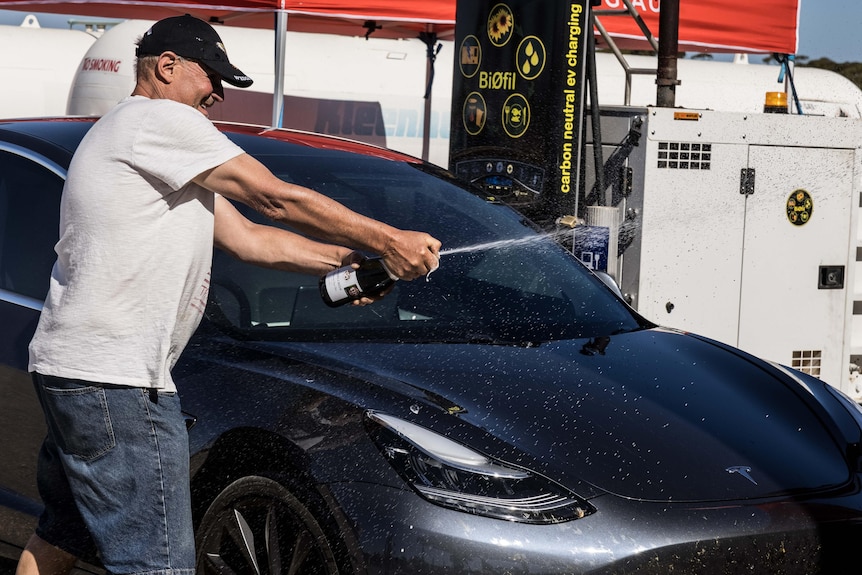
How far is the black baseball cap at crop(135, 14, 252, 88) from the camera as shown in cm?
276

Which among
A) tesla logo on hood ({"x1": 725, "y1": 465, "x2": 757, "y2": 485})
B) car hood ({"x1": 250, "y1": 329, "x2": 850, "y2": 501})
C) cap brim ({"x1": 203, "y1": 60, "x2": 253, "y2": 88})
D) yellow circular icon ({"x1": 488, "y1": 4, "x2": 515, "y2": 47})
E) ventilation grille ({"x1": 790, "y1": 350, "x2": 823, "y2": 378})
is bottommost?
ventilation grille ({"x1": 790, "y1": 350, "x2": 823, "y2": 378})

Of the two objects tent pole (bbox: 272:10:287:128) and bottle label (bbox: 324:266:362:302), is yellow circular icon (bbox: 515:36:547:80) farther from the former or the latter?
bottle label (bbox: 324:266:362:302)

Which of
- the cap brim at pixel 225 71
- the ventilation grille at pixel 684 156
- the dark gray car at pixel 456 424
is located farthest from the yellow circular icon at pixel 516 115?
the cap brim at pixel 225 71

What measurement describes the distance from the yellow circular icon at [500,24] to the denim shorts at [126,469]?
16.1 feet

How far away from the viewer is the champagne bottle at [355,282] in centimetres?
291

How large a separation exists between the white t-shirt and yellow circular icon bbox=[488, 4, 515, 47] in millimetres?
4758

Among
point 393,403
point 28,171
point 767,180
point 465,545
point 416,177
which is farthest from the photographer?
point 767,180

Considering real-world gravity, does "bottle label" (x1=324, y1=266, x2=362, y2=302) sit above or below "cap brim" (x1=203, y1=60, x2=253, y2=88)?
below

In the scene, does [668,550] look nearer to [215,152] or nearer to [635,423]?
[635,423]

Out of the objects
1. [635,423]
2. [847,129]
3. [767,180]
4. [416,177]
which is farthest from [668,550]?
[847,129]

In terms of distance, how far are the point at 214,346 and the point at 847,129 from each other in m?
5.21

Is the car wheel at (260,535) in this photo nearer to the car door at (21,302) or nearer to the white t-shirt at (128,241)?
the white t-shirt at (128,241)

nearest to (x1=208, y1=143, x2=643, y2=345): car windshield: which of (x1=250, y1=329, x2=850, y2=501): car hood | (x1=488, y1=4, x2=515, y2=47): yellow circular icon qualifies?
(x1=250, y1=329, x2=850, y2=501): car hood

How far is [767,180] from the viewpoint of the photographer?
703 cm
